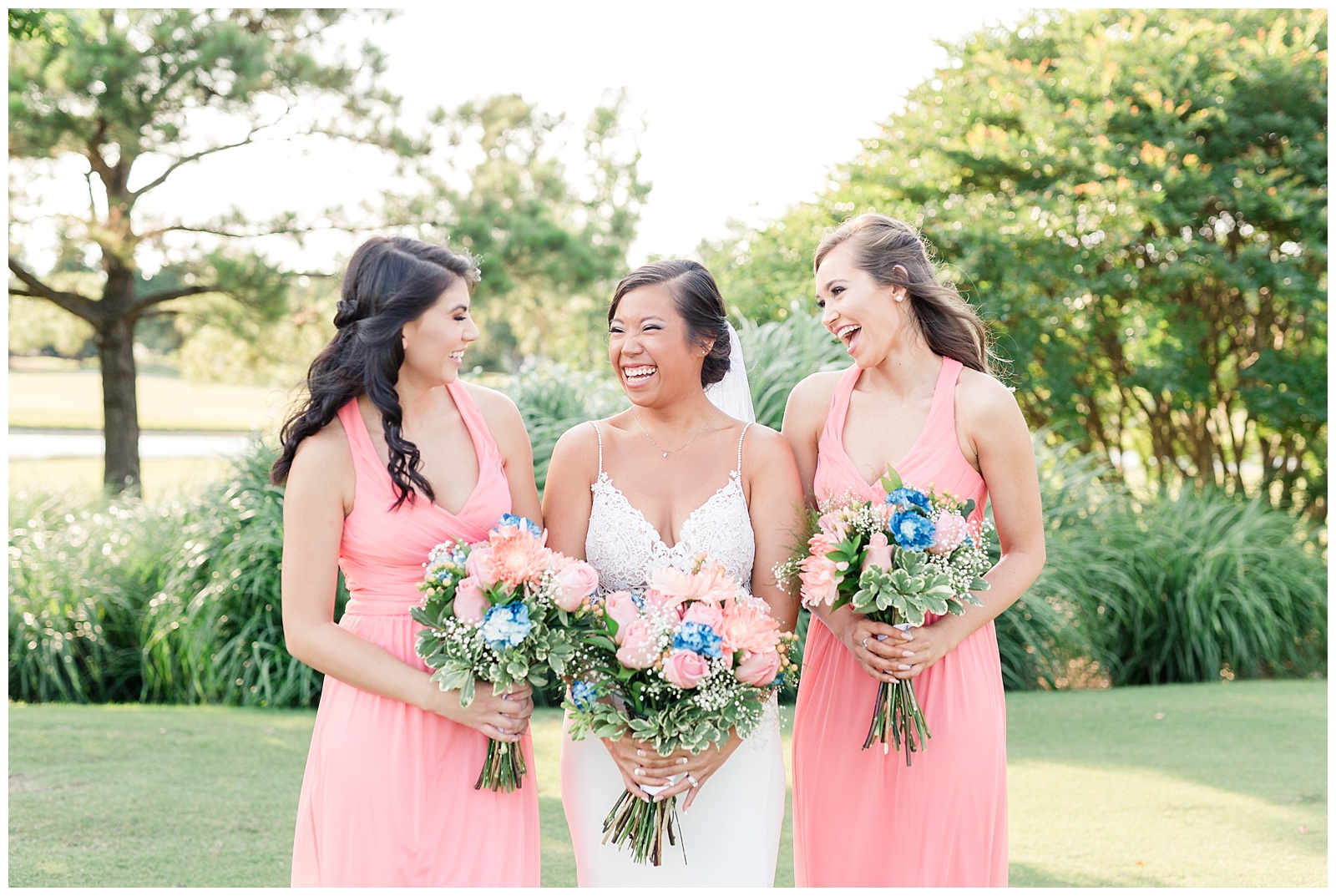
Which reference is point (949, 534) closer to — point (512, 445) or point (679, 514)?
point (679, 514)

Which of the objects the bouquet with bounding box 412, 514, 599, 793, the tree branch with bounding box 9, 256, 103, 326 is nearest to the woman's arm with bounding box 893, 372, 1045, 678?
the bouquet with bounding box 412, 514, 599, 793

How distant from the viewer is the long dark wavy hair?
3051 mm

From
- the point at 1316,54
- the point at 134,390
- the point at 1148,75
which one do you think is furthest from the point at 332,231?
the point at 1316,54

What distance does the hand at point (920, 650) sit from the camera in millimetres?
3252

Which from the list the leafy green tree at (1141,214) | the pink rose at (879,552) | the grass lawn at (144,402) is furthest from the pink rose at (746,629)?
the grass lawn at (144,402)

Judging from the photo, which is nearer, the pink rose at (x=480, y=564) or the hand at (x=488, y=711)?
the pink rose at (x=480, y=564)

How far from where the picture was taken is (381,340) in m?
3.06

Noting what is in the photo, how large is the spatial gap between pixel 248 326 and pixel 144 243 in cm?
186

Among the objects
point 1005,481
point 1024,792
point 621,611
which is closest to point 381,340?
point 621,611

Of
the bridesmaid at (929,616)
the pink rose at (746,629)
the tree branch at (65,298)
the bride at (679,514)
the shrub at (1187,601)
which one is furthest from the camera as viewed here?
the tree branch at (65,298)

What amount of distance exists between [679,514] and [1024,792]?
12.5 feet

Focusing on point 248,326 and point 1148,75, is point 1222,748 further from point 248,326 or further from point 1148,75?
point 248,326

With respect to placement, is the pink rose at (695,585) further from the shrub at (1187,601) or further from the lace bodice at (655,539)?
the shrub at (1187,601)

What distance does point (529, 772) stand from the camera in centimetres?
322
